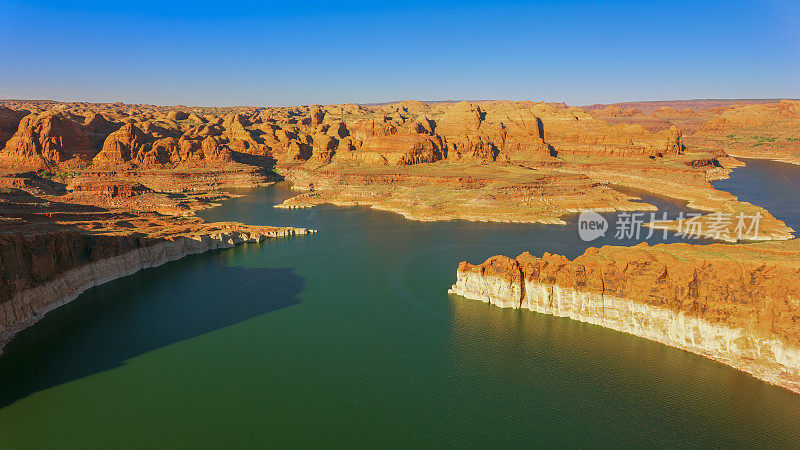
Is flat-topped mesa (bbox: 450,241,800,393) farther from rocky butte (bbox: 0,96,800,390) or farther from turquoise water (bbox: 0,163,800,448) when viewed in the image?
turquoise water (bbox: 0,163,800,448)

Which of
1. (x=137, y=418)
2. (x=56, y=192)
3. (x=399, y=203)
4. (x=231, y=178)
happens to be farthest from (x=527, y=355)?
(x=231, y=178)

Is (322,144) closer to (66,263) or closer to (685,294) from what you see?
(66,263)

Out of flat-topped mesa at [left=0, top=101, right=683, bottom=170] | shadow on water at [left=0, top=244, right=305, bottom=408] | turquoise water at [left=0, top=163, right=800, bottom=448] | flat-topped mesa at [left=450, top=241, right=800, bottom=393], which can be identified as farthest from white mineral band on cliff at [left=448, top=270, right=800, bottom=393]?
flat-topped mesa at [left=0, top=101, right=683, bottom=170]

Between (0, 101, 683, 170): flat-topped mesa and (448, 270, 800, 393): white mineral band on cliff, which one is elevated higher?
(0, 101, 683, 170): flat-topped mesa

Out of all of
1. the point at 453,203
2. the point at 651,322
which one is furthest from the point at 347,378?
the point at 453,203

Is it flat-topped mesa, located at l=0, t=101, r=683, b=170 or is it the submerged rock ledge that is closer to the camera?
the submerged rock ledge

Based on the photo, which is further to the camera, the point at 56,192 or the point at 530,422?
the point at 56,192

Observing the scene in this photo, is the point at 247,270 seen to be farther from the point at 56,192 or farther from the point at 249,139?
the point at 249,139
